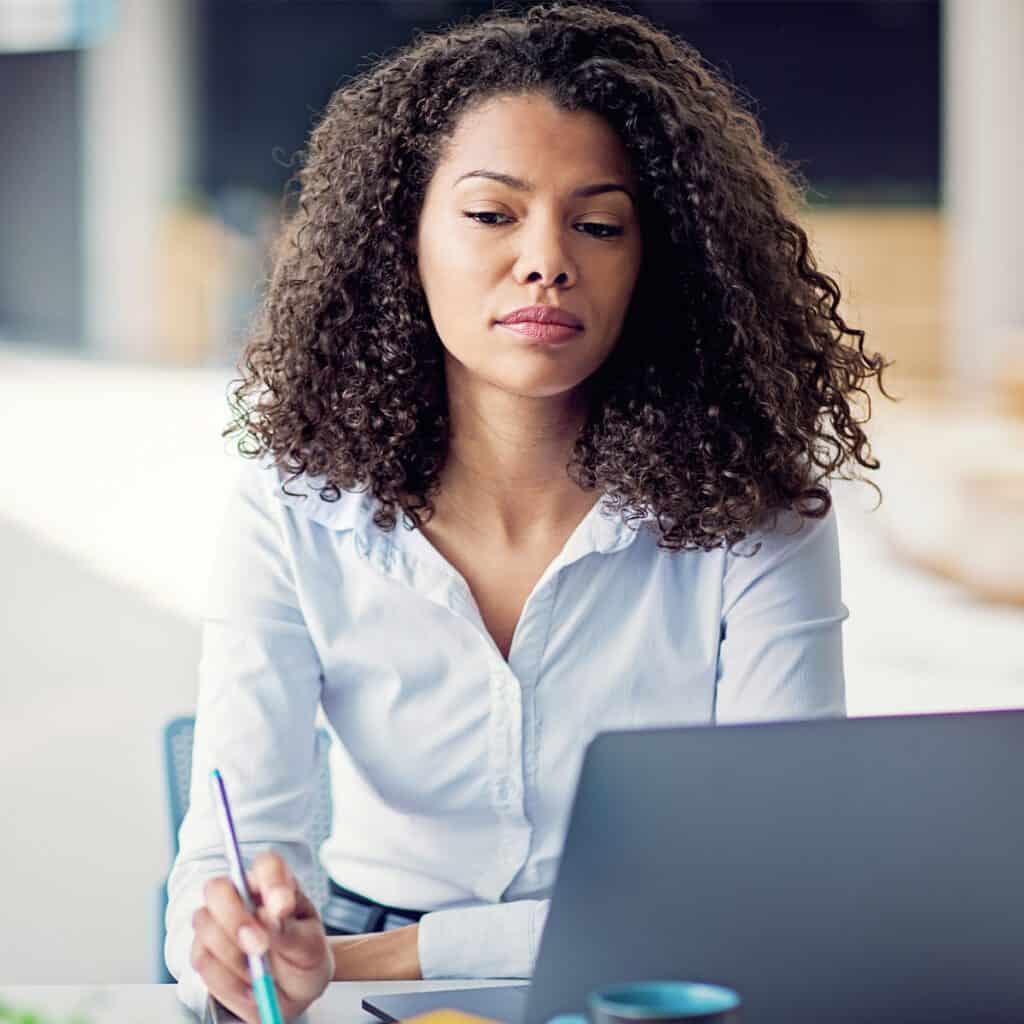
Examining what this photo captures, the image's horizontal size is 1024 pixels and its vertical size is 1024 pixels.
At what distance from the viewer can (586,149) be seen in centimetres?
128

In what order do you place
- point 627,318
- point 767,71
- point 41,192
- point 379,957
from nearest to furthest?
point 379,957 → point 627,318 → point 767,71 → point 41,192

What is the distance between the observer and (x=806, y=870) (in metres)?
0.73

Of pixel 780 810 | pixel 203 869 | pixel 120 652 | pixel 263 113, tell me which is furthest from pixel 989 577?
pixel 263 113

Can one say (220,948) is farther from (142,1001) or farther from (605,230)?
(605,230)

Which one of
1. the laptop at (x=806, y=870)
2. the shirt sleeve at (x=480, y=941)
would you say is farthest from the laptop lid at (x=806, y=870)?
the shirt sleeve at (x=480, y=941)

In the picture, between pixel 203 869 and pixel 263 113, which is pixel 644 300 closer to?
pixel 203 869

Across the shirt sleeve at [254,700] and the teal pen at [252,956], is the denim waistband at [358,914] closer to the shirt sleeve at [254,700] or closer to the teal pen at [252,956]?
the shirt sleeve at [254,700]

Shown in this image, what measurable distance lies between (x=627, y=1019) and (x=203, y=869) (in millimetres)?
573

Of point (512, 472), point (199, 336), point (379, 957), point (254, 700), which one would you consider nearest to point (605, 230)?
point (512, 472)

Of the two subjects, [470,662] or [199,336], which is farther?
[199,336]

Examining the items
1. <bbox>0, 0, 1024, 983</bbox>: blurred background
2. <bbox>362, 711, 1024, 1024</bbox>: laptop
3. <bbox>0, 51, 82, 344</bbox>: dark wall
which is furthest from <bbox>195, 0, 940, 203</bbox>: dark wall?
<bbox>362, 711, 1024, 1024</bbox>: laptop

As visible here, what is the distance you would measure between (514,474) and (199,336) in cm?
1061

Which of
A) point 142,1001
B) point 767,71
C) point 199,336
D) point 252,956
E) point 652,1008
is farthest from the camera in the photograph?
point 199,336

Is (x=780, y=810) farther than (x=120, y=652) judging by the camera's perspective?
No
